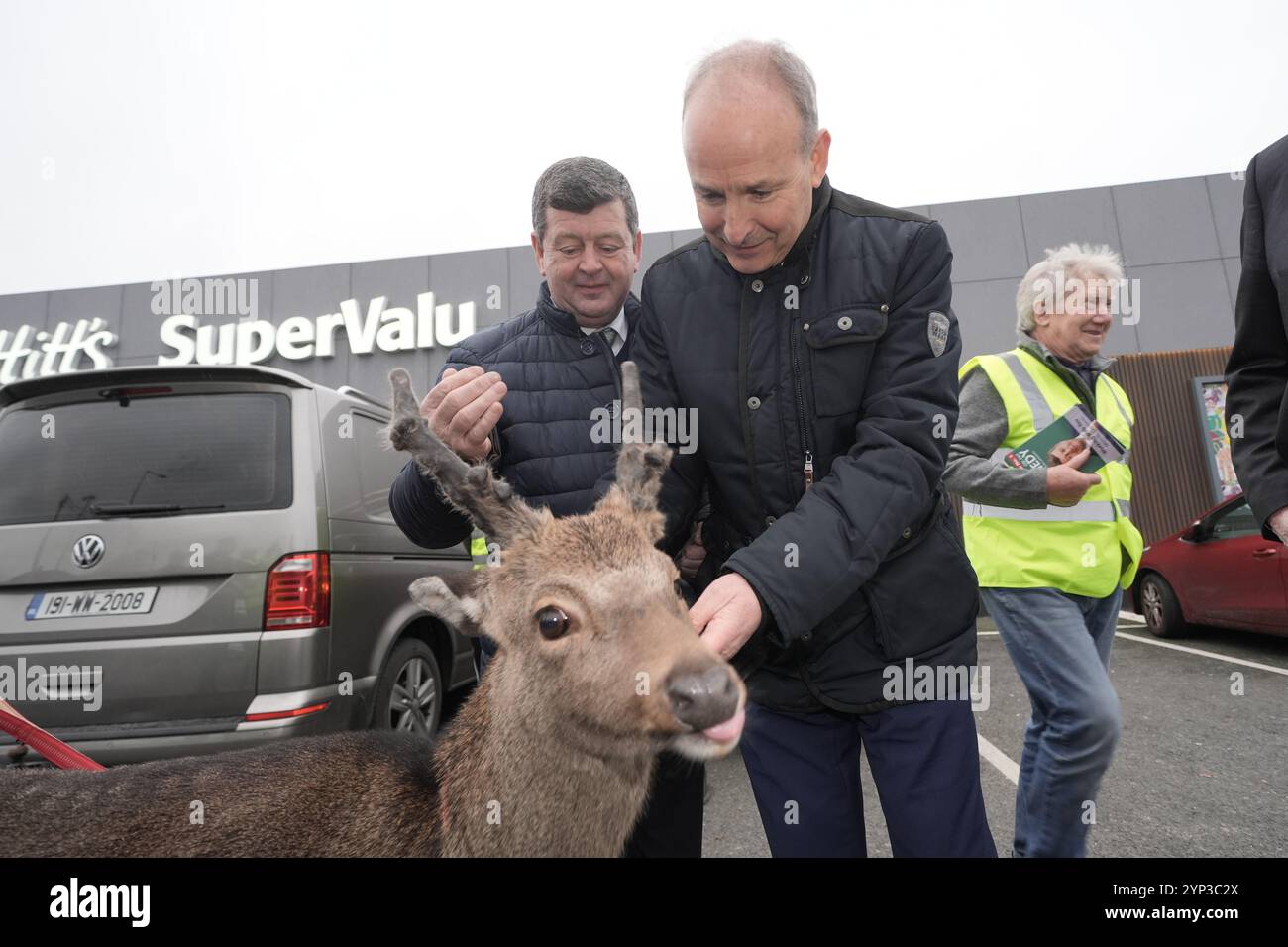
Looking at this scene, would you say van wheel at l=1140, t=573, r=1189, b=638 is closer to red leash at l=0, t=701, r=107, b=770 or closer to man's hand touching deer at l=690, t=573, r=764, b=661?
man's hand touching deer at l=690, t=573, r=764, b=661

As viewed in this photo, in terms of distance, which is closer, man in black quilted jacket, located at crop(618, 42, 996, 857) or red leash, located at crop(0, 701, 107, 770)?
man in black quilted jacket, located at crop(618, 42, 996, 857)

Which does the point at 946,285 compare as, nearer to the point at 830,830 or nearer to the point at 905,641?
the point at 905,641

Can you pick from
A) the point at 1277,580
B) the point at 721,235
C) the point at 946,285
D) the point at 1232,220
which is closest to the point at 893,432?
the point at 946,285

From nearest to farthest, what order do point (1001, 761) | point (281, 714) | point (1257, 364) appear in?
point (1257, 364)
point (281, 714)
point (1001, 761)

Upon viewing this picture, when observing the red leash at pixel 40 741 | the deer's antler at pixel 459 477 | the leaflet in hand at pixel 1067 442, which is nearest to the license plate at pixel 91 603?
the red leash at pixel 40 741

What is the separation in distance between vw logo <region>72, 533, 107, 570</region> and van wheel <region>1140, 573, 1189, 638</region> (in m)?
12.5

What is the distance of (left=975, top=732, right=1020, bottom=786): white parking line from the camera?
5489 millimetres

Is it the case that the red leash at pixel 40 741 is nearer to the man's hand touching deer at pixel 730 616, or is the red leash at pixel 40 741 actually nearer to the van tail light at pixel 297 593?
the van tail light at pixel 297 593

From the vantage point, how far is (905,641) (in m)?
2.12

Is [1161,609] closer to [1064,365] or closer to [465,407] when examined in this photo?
[1064,365]

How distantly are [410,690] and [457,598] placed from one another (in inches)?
130

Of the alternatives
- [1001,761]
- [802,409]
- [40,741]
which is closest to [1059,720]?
[802,409]

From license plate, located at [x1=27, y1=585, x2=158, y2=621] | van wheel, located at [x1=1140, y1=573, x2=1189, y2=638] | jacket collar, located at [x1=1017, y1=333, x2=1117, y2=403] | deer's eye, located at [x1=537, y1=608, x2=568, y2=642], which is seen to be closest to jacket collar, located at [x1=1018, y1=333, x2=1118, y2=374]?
jacket collar, located at [x1=1017, y1=333, x2=1117, y2=403]

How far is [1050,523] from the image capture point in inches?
136
